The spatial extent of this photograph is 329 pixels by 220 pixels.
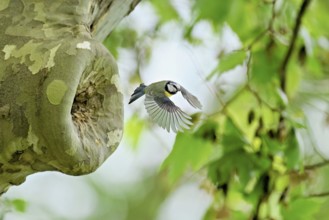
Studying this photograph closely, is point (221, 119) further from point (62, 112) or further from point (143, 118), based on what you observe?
point (62, 112)

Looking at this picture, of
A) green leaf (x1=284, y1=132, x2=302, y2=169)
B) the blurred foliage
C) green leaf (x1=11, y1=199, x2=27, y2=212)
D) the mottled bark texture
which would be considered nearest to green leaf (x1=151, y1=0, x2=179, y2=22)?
the blurred foliage

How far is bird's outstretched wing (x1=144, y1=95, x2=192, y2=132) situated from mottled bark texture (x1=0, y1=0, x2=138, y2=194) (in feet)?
0.18

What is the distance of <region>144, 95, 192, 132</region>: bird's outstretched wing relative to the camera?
0.73 meters

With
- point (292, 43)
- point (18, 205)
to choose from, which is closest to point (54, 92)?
point (18, 205)

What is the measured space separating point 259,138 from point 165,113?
0.53m

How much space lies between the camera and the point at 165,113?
0.73m

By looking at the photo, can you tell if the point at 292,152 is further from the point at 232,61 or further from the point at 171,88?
the point at 171,88

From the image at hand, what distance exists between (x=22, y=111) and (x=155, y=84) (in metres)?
0.12

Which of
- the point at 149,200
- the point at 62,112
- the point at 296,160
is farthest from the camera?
the point at 149,200

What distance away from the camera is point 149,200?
2.47 meters

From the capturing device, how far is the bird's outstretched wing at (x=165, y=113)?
729mm

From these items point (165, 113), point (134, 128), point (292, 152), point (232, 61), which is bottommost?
point (134, 128)

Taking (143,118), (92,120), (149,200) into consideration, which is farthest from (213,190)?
(149,200)

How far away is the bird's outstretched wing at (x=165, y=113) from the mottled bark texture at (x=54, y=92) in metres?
0.05
